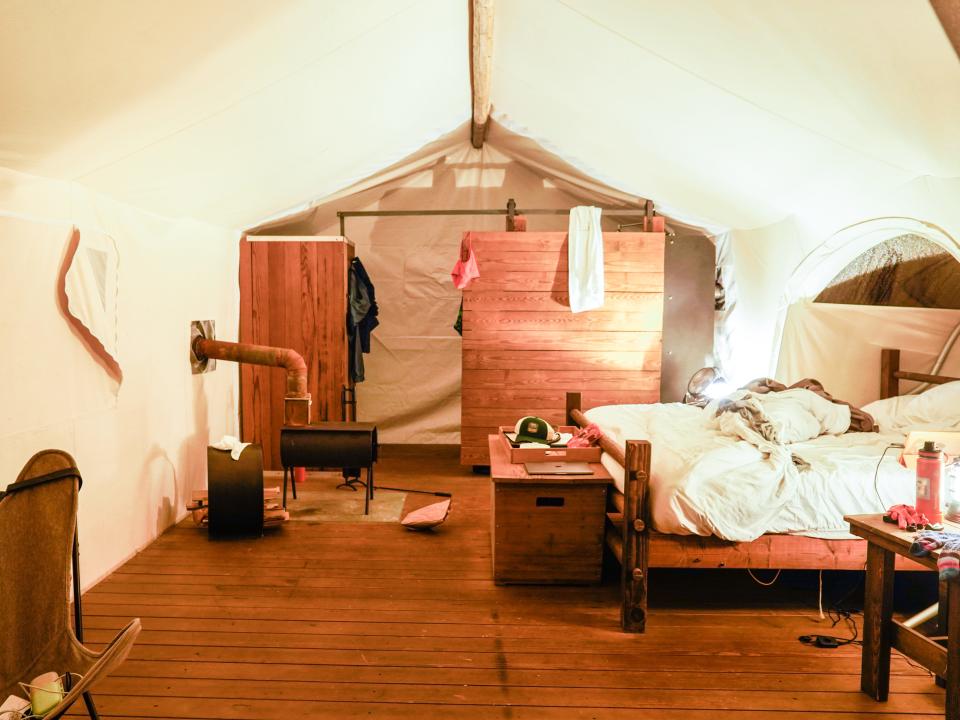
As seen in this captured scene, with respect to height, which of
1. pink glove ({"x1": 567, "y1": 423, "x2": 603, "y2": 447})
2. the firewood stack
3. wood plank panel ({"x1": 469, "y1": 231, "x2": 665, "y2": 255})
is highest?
wood plank panel ({"x1": 469, "y1": 231, "x2": 665, "y2": 255})

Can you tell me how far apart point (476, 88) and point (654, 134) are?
4.04 feet

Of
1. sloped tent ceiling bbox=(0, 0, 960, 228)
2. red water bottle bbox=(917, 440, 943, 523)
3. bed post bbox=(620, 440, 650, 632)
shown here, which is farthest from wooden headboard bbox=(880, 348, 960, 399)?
bed post bbox=(620, 440, 650, 632)

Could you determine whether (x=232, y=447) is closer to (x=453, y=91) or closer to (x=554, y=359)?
(x=554, y=359)

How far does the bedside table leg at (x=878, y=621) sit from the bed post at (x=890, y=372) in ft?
8.89

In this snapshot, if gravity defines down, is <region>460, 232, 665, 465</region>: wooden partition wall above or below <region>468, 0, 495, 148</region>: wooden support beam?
below

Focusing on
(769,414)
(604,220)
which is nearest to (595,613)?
(769,414)

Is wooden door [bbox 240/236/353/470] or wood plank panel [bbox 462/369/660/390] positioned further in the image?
wooden door [bbox 240/236/353/470]

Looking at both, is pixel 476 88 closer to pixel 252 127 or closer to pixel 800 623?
pixel 252 127

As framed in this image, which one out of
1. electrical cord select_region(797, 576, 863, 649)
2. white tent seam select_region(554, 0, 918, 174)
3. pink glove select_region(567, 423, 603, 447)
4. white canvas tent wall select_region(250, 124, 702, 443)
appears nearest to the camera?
electrical cord select_region(797, 576, 863, 649)

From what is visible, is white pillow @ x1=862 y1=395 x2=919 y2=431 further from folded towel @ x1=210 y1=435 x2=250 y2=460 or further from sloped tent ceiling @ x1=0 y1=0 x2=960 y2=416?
folded towel @ x1=210 y1=435 x2=250 y2=460

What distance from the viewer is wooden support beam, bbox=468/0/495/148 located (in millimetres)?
3801

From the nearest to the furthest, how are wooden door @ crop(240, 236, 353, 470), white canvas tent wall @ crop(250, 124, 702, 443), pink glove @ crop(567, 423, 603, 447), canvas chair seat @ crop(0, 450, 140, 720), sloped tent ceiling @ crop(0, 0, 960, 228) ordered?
canvas chair seat @ crop(0, 450, 140, 720) → sloped tent ceiling @ crop(0, 0, 960, 228) → pink glove @ crop(567, 423, 603, 447) → wooden door @ crop(240, 236, 353, 470) → white canvas tent wall @ crop(250, 124, 702, 443)

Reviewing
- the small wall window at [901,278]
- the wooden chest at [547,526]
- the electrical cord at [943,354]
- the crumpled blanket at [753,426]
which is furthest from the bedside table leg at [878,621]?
the small wall window at [901,278]

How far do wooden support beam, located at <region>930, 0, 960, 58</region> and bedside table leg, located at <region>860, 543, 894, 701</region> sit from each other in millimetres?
1798
